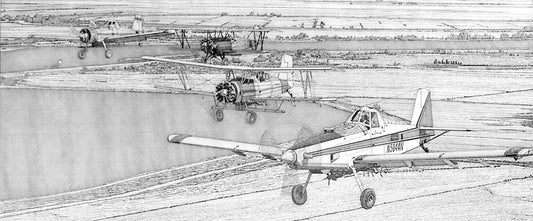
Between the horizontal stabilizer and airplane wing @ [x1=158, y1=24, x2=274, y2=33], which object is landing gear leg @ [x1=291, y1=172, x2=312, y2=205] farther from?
airplane wing @ [x1=158, y1=24, x2=274, y2=33]

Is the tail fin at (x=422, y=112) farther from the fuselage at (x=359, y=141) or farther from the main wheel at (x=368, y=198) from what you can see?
the main wheel at (x=368, y=198)

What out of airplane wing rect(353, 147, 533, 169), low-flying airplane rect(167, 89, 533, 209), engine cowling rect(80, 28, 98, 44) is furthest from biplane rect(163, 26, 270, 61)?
airplane wing rect(353, 147, 533, 169)

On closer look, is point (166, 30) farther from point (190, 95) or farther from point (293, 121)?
point (293, 121)

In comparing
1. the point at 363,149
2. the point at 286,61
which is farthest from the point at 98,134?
the point at 363,149

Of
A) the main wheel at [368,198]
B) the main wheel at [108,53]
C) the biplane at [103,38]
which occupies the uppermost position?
the biplane at [103,38]

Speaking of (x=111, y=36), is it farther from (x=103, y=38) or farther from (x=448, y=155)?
(x=448, y=155)

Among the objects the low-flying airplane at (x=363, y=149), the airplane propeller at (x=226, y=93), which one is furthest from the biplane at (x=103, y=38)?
the low-flying airplane at (x=363, y=149)
